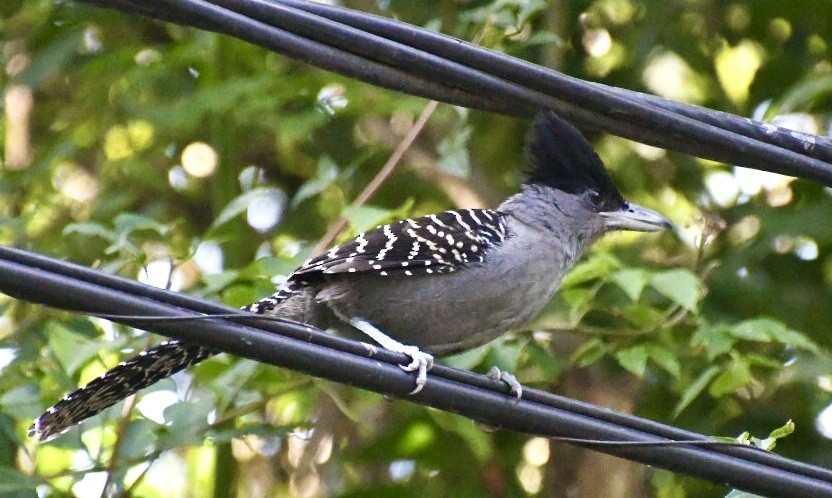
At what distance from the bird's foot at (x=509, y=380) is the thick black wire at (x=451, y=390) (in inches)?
1.1

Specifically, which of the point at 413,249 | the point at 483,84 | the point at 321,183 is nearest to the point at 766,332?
the point at 413,249

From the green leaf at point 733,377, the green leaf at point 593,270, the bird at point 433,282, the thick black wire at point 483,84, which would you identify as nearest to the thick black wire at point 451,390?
the thick black wire at point 483,84

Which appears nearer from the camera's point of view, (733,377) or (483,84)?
(483,84)

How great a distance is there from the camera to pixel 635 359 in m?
4.83

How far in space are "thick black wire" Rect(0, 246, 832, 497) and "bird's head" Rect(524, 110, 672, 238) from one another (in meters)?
2.11

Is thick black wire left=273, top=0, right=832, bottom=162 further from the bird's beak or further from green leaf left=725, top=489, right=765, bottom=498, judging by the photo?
the bird's beak

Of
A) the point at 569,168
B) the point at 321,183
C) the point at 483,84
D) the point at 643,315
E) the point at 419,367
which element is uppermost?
the point at 483,84

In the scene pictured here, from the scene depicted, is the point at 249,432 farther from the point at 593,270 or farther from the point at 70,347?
the point at 593,270

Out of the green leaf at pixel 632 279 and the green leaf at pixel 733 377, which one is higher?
the green leaf at pixel 632 279

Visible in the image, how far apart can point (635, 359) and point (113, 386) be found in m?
1.93

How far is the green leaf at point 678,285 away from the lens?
474 centimetres

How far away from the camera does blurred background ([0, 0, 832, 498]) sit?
5.05 metres

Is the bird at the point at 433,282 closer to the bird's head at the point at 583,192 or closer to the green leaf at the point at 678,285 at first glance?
the bird's head at the point at 583,192

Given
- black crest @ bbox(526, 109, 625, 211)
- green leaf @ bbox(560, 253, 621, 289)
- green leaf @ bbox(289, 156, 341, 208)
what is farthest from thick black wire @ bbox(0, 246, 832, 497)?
black crest @ bbox(526, 109, 625, 211)
